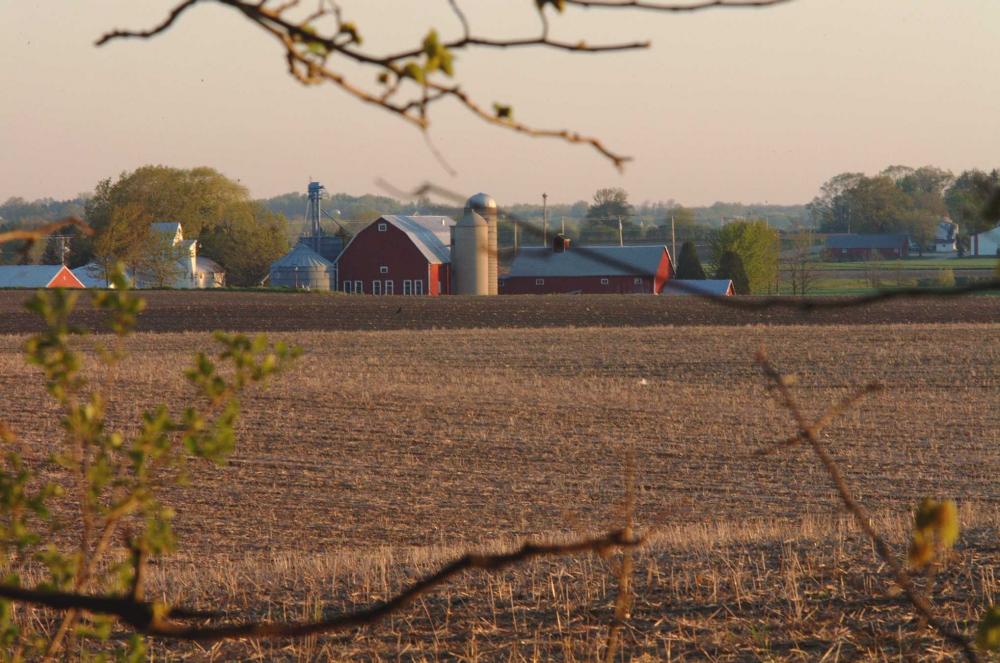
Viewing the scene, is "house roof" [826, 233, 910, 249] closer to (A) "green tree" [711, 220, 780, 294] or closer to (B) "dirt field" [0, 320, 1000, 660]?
(A) "green tree" [711, 220, 780, 294]

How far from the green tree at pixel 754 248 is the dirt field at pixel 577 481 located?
110ft

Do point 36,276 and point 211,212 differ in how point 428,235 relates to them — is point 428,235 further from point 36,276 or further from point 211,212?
point 36,276

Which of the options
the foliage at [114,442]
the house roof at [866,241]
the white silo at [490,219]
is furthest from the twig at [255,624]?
the house roof at [866,241]

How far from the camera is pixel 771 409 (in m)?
22.7

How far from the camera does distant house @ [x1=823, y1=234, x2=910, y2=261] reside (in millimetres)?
100875

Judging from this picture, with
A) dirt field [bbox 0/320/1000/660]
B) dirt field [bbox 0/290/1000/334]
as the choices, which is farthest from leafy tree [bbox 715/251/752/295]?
dirt field [bbox 0/320/1000/660]

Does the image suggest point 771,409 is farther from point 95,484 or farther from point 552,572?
point 95,484

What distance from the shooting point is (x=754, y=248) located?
73312mm

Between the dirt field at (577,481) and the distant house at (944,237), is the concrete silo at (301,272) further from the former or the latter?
the distant house at (944,237)

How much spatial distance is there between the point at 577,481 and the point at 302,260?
5440 centimetres

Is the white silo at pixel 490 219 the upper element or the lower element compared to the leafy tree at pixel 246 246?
lower

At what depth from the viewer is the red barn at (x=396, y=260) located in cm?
6731

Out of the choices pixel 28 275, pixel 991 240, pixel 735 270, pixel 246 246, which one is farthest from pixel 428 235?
pixel 991 240

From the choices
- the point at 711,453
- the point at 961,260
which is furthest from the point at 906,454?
the point at 961,260
